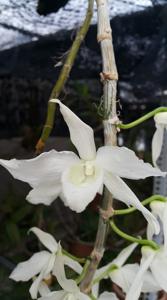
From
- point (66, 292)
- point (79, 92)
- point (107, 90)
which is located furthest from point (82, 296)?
point (79, 92)

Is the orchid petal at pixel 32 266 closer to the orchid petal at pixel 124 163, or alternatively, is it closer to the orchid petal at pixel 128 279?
the orchid petal at pixel 128 279

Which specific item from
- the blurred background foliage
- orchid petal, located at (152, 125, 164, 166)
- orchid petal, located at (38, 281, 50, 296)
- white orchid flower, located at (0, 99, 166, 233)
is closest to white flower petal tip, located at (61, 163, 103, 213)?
white orchid flower, located at (0, 99, 166, 233)

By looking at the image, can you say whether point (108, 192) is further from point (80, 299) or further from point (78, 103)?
point (78, 103)

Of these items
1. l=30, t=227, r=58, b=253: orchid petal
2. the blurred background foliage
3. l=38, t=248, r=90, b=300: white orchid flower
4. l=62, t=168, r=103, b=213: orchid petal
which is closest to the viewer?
l=62, t=168, r=103, b=213: orchid petal

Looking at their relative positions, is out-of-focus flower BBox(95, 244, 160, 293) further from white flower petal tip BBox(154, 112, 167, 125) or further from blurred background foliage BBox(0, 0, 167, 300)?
blurred background foliage BBox(0, 0, 167, 300)

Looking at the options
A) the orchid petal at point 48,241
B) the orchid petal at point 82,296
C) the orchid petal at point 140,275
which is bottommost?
the orchid petal at point 82,296

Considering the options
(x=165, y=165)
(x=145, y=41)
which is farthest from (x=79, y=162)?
(x=145, y=41)

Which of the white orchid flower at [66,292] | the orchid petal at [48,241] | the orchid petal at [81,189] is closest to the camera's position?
the orchid petal at [81,189]

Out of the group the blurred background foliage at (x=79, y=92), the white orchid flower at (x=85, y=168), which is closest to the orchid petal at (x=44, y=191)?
the white orchid flower at (x=85, y=168)

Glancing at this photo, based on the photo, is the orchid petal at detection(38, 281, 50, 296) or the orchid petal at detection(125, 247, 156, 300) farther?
the orchid petal at detection(38, 281, 50, 296)
